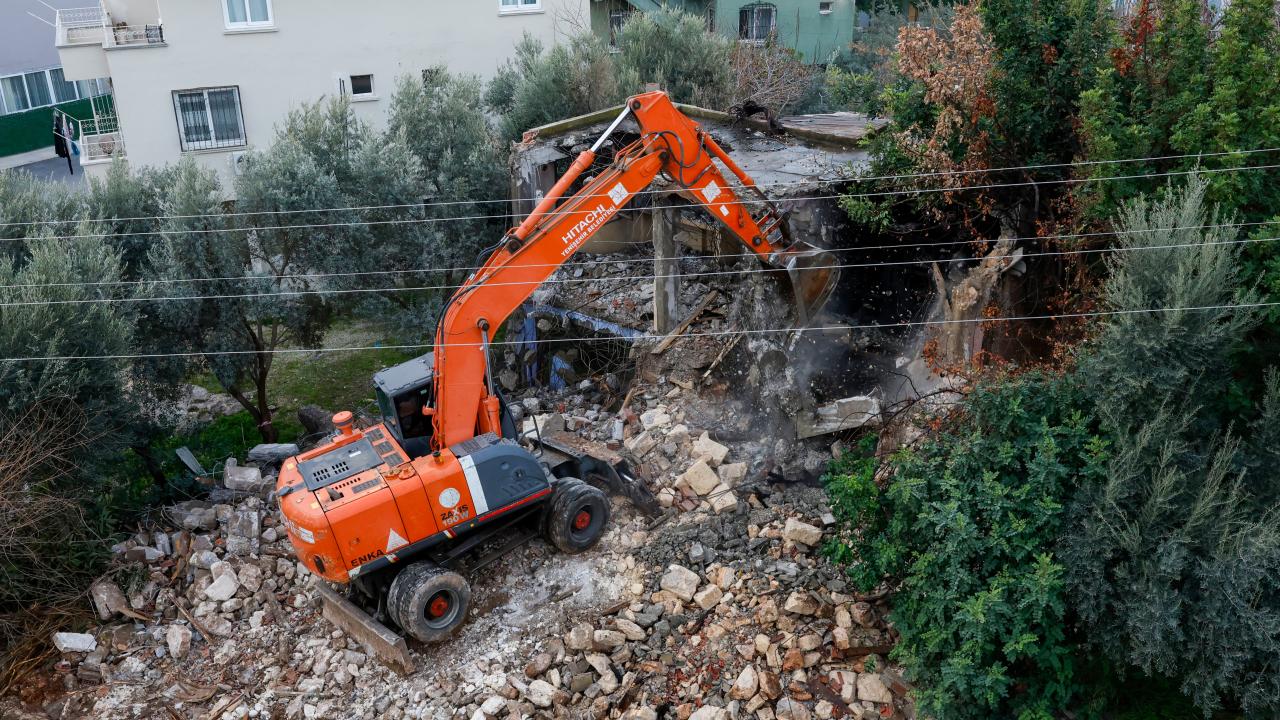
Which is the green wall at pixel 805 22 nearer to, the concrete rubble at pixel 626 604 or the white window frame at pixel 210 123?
the white window frame at pixel 210 123

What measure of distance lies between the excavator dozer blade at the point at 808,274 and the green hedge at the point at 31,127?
80.7 feet

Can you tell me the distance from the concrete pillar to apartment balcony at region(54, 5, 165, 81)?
37.8 feet

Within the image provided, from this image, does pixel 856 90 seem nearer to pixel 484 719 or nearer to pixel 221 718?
pixel 484 719

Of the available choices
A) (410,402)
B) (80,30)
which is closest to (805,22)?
(80,30)

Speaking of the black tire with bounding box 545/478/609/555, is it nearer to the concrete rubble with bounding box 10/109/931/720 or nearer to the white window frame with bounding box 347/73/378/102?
the concrete rubble with bounding box 10/109/931/720

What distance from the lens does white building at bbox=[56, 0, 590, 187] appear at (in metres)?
17.7

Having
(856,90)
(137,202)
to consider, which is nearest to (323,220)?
(137,202)

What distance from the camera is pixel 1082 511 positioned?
7062mm

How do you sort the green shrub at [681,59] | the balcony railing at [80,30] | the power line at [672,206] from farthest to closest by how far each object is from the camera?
the green shrub at [681,59] < the balcony railing at [80,30] < the power line at [672,206]

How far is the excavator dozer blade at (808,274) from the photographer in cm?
1054

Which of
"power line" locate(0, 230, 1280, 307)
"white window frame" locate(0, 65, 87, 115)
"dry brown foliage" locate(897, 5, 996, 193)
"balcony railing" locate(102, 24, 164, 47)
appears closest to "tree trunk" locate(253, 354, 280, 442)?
"power line" locate(0, 230, 1280, 307)

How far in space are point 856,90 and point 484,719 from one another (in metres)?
8.28

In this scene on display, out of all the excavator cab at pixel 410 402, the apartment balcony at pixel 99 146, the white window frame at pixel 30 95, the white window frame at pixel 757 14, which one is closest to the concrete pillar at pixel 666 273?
the excavator cab at pixel 410 402

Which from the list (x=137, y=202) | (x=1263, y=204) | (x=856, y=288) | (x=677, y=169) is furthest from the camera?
(x=137, y=202)
